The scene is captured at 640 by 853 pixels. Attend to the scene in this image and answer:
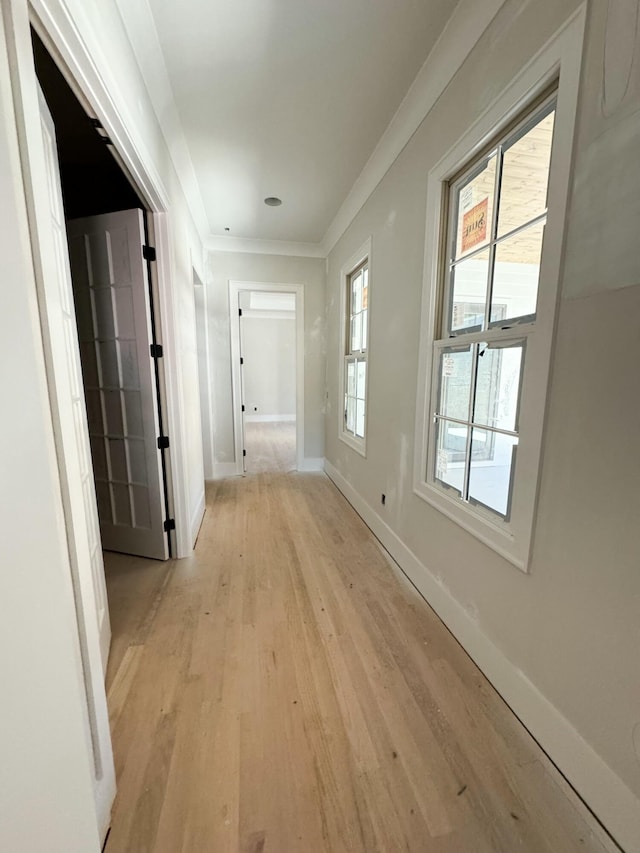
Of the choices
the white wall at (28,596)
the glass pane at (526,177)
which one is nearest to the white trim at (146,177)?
the white wall at (28,596)

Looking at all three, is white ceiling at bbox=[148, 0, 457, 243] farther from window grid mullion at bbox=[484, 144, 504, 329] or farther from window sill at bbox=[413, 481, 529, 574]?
window sill at bbox=[413, 481, 529, 574]

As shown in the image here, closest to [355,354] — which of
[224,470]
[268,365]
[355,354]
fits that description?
[355,354]

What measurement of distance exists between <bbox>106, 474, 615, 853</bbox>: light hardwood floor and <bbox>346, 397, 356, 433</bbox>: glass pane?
164 cm

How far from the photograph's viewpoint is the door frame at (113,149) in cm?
70

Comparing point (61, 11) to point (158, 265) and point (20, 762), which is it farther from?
point (20, 762)

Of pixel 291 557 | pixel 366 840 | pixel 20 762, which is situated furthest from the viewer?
pixel 291 557

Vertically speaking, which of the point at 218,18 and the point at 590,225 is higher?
the point at 218,18

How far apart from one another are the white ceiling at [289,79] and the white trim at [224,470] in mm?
2787

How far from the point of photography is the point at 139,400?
7.10 ft

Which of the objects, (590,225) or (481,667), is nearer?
(590,225)

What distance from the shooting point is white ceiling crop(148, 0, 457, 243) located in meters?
1.43

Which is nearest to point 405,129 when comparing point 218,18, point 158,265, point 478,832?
point 218,18

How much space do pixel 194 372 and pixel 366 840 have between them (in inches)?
112

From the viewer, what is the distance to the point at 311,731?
1.22 meters
